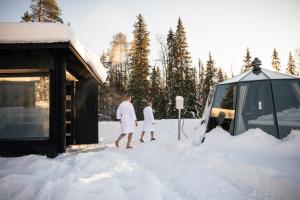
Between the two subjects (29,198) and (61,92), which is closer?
(29,198)

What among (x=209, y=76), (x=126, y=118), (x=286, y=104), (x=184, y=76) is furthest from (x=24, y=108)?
(x=209, y=76)

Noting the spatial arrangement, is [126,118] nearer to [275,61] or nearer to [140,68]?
[140,68]

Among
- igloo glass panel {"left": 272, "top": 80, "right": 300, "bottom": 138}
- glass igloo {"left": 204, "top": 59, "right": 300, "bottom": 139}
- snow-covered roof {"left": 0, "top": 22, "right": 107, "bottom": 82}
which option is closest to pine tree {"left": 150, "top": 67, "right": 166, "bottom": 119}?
glass igloo {"left": 204, "top": 59, "right": 300, "bottom": 139}

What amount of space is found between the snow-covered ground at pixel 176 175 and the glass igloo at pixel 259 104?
0.42 m

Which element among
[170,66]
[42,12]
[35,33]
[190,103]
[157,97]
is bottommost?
[190,103]

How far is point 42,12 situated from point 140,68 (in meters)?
13.2

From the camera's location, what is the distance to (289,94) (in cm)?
711

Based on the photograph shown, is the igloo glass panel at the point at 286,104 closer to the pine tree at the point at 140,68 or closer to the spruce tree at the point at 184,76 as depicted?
the spruce tree at the point at 184,76

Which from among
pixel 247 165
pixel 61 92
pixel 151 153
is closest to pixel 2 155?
pixel 61 92

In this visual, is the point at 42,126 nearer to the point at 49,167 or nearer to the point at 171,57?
the point at 49,167

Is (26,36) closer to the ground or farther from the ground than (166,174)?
farther from the ground

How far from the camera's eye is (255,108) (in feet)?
24.3

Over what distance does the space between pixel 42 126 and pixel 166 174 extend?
3996 millimetres

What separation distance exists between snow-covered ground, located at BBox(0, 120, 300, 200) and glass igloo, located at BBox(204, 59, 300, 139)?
16.7 inches
